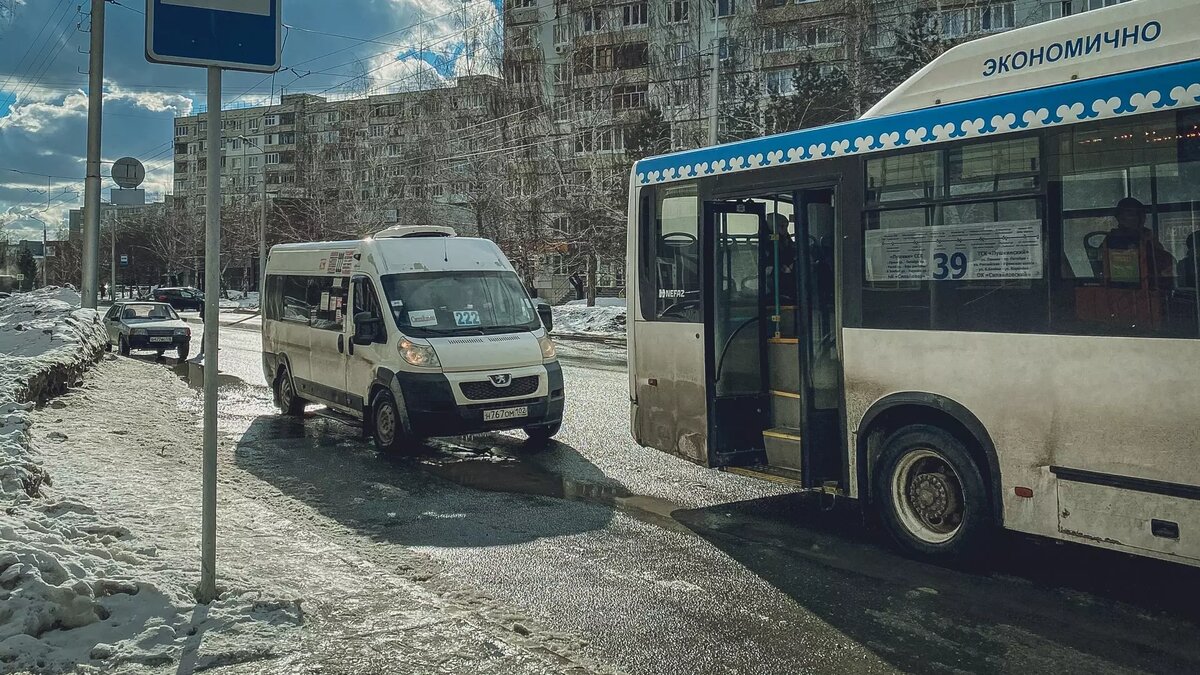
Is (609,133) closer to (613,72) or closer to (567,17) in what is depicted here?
(613,72)

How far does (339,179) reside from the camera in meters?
65.9

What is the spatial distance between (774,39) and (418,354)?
3289cm

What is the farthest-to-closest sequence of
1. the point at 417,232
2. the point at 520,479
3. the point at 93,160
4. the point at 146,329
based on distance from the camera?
the point at 146,329 < the point at 93,160 < the point at 417,232 < the point at 520,479

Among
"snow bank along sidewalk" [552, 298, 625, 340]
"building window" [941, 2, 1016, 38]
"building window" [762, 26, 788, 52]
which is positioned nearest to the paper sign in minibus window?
"snow bank along sidewalk" [552, 298, 625, 340]

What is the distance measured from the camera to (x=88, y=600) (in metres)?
4.62

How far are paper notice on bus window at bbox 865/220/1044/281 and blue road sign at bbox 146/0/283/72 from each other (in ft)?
13.2

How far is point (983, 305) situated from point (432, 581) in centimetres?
376

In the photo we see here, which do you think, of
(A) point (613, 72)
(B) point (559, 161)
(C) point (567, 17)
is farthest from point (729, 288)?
(C) point (567, 17)

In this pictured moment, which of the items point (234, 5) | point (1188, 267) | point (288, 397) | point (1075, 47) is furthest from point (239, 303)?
point (1188, 267)

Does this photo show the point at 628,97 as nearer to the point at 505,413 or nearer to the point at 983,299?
the point at 505,413

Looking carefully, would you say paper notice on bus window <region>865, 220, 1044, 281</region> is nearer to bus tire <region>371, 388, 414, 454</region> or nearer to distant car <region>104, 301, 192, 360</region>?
bus tire <region>371, 388, 414, 454</region>

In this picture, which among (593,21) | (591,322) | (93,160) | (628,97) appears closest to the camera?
(93,160)

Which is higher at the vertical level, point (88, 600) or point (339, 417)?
point (339, 417)

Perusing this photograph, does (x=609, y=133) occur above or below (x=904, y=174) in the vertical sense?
above
